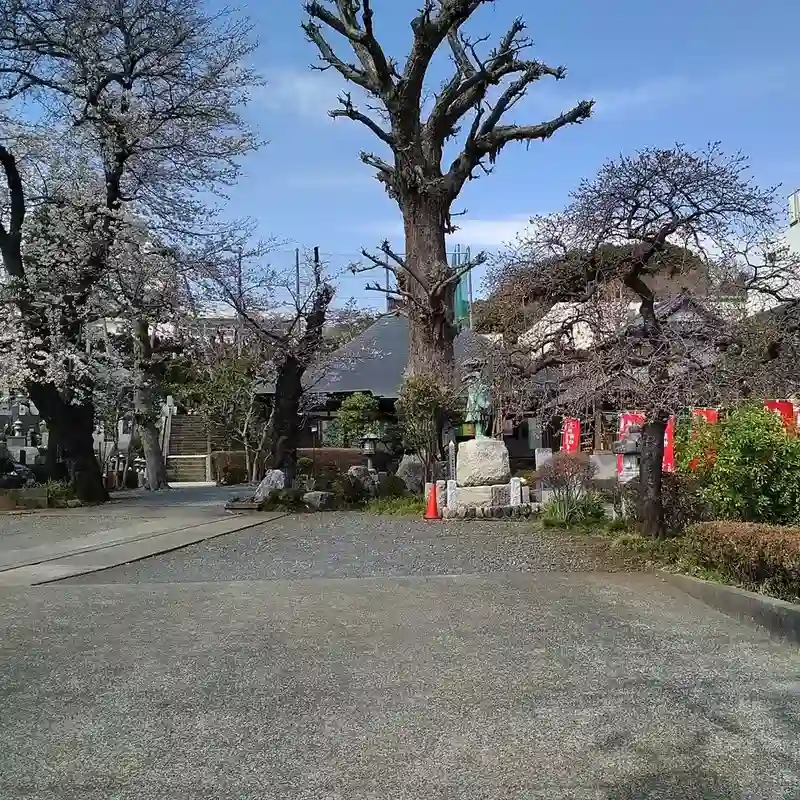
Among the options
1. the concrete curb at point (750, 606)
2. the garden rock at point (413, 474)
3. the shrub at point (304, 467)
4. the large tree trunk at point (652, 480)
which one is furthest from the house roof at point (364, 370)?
the concrete curb at point (750, 606)

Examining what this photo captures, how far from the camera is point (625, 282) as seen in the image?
10289mm

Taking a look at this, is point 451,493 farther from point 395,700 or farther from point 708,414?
point 395,700

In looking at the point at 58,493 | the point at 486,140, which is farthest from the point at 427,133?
the point at 58,493

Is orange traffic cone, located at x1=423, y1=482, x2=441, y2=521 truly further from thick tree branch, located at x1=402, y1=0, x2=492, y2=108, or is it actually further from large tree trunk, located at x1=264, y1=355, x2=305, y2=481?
thick tree branch, located at x1=402, y1=0, x2=492, y2=108

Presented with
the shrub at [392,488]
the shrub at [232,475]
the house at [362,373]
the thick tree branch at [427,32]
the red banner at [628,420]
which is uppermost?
the thick tree branch at [427,32]

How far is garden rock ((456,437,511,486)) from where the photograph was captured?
16.3 m

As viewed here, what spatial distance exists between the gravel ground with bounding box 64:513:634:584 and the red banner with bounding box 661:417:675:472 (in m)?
1.33

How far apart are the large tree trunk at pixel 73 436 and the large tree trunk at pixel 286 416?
4321mm

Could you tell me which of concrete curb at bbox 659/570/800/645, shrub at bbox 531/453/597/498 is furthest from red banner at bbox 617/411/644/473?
concrete curb at bbox 659/570/800/645

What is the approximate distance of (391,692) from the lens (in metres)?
5.38

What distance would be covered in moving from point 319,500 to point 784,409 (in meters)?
9.98

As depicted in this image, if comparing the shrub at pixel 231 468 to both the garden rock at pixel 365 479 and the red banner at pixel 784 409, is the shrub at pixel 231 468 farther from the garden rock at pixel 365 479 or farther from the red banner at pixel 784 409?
the red banner at pixel 784 409

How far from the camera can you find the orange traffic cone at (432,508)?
51.7 feet

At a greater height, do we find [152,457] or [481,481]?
[152,457]
